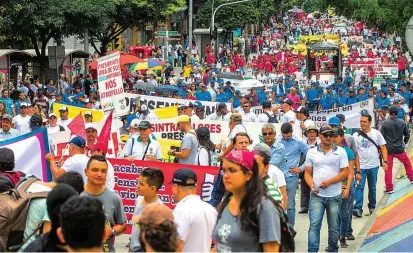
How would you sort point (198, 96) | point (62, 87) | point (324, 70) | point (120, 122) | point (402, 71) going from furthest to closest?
point (324, 70) < point (402, 71) < point (62, 87) < point (198, 96) < point (120, 122)

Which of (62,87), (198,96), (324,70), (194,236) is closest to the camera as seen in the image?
(194,236)

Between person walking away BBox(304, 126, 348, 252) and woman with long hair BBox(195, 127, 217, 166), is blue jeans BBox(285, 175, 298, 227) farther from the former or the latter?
person walking away BBox(304, 126, 348, 252)

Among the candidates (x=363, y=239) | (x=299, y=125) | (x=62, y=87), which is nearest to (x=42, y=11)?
(x=62, y=87)

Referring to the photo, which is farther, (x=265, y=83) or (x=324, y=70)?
(x=324, y=70)

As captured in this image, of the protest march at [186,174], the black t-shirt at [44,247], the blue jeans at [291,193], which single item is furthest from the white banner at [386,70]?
the black t-shirt at [44,247]

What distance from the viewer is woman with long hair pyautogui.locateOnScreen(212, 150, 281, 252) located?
6.44 metres

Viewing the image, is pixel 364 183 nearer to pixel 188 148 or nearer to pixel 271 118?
pixel 188 148

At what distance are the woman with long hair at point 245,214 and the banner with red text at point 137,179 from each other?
5.36 metres

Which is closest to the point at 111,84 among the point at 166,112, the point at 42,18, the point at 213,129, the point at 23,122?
the point at 166,112

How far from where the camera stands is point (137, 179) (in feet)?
41.9

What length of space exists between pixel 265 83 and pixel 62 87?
23.4 ft

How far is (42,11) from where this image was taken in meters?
Answer: 35.6

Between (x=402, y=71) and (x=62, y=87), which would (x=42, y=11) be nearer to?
(x=62, y=87)

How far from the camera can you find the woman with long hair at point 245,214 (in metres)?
6.44
